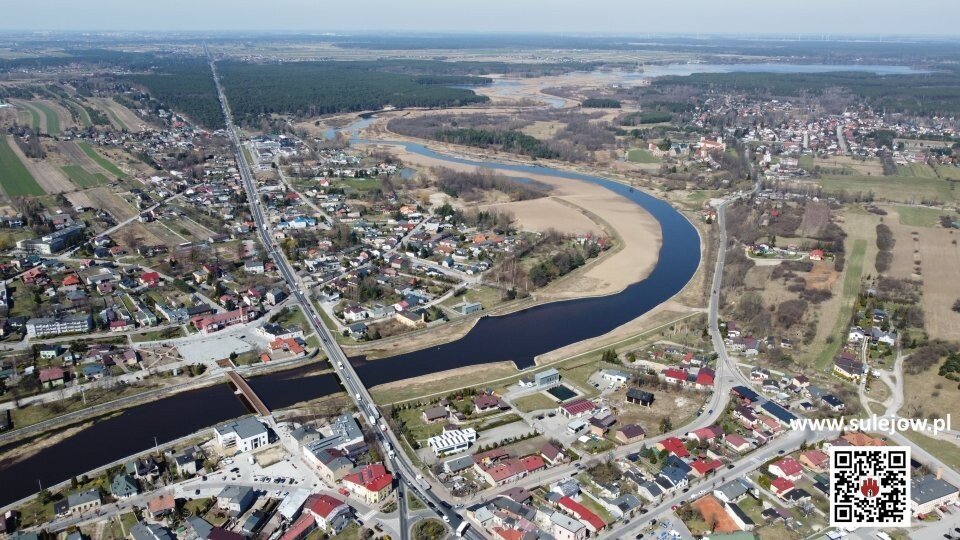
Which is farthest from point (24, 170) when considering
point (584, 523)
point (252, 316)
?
point (584, 523)

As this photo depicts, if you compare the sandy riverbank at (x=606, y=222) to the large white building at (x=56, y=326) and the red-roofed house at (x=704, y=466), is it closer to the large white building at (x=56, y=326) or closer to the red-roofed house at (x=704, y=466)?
the red-roofed house at (x=704, y=466)

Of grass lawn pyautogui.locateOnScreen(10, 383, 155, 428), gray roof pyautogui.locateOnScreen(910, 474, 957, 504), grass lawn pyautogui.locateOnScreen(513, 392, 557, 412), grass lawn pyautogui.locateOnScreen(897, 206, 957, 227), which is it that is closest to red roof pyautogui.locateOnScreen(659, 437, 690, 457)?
grass lawn pyautogui.locateOnScreen(513, 392, 557, 412)

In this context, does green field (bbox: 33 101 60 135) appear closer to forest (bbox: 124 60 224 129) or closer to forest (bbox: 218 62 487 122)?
forest (bbox: 124 60 224 129)

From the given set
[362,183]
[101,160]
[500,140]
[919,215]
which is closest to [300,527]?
[362,183]

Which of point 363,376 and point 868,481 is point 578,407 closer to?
point 363,376

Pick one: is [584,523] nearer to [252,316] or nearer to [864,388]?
[864,388]
